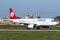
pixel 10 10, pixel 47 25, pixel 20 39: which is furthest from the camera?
pixel 10 10

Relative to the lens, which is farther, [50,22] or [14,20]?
[14,20]

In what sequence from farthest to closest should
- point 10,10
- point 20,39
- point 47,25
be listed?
point 10,10 < point 47,25 < point 20,39

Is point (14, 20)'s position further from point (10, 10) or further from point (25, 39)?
point (25, 39)

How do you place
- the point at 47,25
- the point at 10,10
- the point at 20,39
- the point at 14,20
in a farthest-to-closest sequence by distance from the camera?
the point at 10,10, the point at 14,20, the point at 47,25, the point at 20,39

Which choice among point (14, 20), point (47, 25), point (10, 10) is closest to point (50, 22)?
point (47, 25)

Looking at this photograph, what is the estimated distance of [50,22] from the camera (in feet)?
168

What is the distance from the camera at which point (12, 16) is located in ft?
246

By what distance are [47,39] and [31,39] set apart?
1.31 m

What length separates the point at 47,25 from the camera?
5028 cm

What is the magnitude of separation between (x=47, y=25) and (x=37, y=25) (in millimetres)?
2133

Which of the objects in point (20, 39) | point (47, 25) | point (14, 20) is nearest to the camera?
point (20, 39)

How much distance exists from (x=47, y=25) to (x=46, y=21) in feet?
7.77

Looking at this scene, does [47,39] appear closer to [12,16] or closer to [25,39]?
[25,39]

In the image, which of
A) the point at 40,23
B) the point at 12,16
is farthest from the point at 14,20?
the point at 40,23
